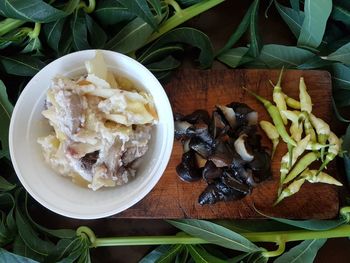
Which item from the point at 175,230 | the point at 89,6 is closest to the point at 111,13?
the point at 89,6

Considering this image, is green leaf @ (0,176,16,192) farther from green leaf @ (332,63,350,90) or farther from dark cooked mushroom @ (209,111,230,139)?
green leaf @ (332,63,350,90)

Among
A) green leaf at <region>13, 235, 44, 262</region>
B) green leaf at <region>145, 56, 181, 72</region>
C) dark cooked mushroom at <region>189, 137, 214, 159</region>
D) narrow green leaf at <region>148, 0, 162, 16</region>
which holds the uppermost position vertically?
narrow green leaf at <region>148, 0, 162, 16</region>

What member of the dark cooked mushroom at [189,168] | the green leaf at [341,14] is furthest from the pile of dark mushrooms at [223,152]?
the green leaf at [341,14]

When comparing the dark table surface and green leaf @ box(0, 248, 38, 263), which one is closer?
green leaf @ box(0, 248, 38, 263)

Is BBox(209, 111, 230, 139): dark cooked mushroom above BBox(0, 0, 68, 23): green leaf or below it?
below

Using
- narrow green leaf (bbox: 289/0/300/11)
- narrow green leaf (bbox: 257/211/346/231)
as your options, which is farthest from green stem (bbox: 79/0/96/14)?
narrow green leaf (bbox: 257/211/346/231)

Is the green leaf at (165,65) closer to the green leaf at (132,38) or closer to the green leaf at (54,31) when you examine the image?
the green leaf at (132,38)
